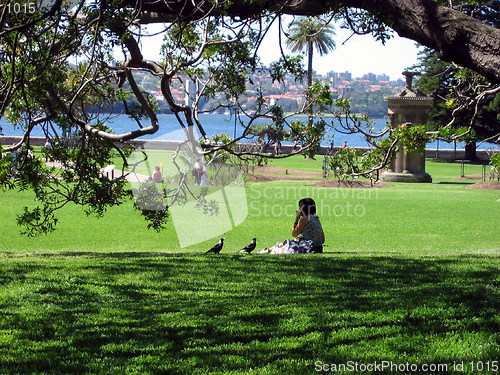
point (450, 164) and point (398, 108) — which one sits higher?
point (398, 108)

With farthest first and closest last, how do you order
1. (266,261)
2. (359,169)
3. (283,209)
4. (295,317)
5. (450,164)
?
(450,164) < (283,209) < (359,169) < (266,261) < (295,317)

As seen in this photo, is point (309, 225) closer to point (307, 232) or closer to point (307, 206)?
point (307, 232)

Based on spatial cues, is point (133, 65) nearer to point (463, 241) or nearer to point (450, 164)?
point (463, 241)

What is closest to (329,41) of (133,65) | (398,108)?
(398,108)

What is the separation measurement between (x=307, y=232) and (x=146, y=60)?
408cm

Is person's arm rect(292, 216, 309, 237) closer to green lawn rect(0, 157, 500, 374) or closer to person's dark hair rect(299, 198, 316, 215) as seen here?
person's dark hair rect(299, 198, 316, 215)

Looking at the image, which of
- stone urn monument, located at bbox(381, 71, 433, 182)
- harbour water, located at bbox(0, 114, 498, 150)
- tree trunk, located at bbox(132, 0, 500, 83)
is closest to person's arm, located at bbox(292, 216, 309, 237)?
harbour water, located at bbox(0, 114, 498, 150)

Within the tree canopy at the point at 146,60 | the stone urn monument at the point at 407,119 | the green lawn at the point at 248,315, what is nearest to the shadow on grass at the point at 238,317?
the green lawn at the point at 248,315

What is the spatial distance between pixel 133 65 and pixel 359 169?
601 centimetres

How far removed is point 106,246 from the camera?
1573 centimetres

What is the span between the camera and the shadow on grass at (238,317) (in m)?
4.96

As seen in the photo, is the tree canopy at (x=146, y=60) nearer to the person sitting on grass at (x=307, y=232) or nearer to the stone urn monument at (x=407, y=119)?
the person sitting on grass at (x=307, y=232)

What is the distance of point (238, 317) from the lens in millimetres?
6180

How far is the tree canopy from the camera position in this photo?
6.61 metres
